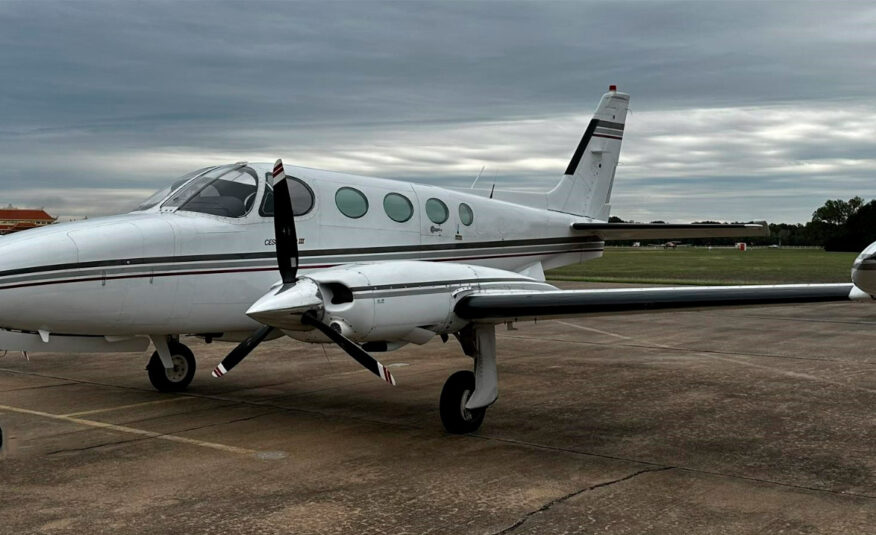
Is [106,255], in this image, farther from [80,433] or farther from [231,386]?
[231,386]

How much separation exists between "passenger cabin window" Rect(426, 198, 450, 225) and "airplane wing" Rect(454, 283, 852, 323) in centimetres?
237

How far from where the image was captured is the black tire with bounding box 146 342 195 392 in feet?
34.0

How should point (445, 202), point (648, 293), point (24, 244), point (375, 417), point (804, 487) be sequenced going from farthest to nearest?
point (445, 202)
point (375, 417)
point (648, 293)
point (24, 244)
point (804, 487)

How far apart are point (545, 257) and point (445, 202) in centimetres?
260

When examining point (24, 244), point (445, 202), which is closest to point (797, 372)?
point (445, 202)

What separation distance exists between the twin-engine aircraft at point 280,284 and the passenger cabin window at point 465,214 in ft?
2.01

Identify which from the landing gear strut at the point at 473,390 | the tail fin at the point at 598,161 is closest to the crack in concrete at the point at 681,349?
the tail fin at the point at 598,161

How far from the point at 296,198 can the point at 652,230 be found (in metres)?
6.47

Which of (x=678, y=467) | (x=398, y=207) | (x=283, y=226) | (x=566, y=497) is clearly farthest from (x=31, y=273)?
(x=678, y=467)

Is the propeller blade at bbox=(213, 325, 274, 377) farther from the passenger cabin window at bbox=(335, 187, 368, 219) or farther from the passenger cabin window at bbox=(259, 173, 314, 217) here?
the passenger cabin window at bbox=(335, 187, 368, 219)

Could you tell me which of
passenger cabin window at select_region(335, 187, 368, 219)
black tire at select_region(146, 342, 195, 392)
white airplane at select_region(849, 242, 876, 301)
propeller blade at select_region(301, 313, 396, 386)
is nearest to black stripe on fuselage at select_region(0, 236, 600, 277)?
passenger cabin window at select_region(335, 187, 368, 219)

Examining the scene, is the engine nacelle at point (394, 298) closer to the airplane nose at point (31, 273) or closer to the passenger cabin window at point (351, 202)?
the passenger cabin window at point (351, 202)

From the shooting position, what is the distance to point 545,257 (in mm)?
12445

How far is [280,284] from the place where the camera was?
25.4ft
